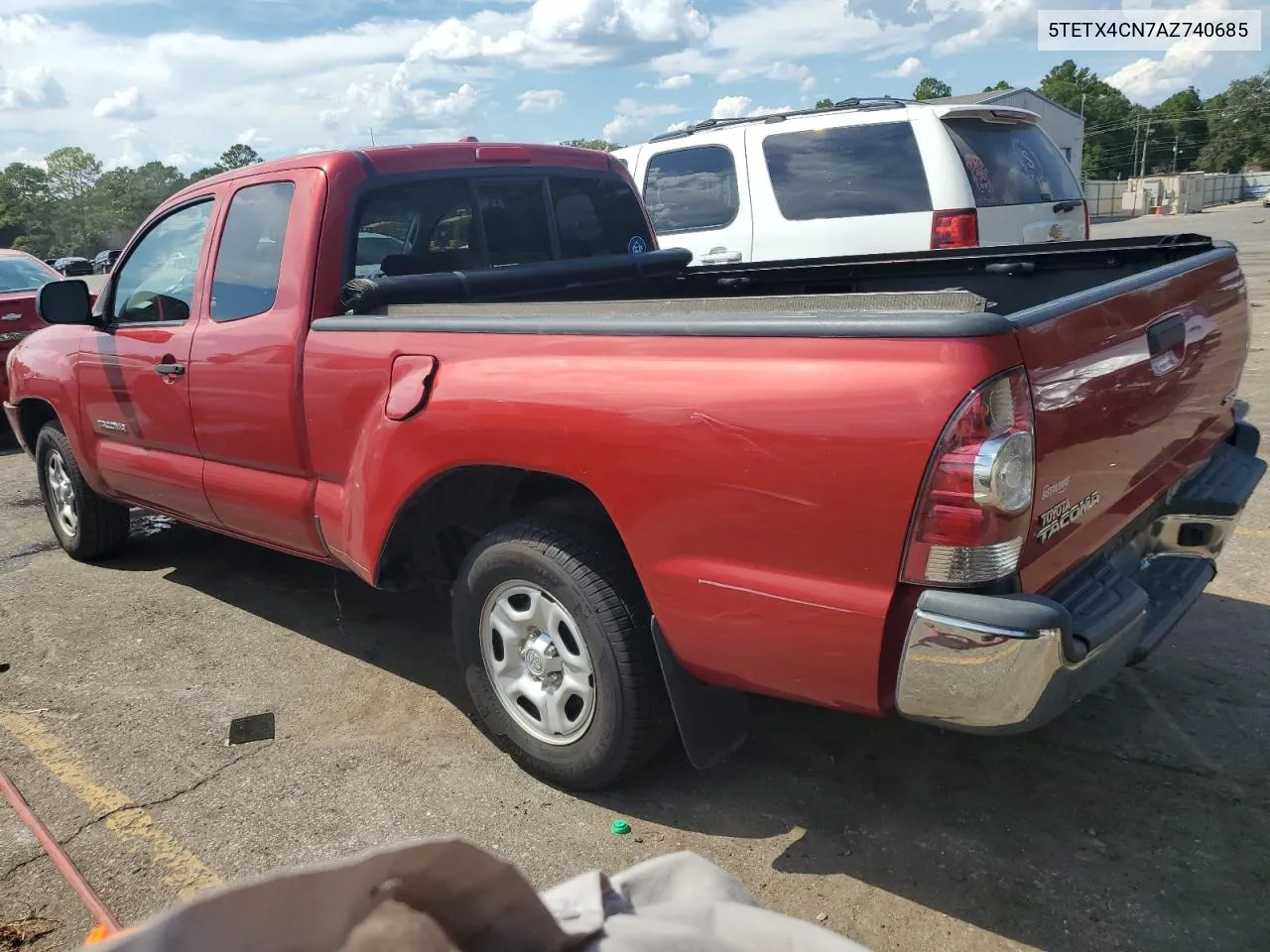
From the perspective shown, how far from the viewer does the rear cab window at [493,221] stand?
3.85 meters

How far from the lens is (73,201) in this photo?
153ft

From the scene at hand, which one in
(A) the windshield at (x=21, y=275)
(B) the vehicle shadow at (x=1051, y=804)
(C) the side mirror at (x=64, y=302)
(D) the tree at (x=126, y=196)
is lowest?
(B) the vehicle shadow at (x=1051, y=804)

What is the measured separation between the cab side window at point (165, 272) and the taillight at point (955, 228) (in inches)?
170

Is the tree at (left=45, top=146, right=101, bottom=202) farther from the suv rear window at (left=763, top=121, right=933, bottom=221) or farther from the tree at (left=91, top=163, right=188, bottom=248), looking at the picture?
the suv rear window at (left=763, top=121, right=933, bottom=221)

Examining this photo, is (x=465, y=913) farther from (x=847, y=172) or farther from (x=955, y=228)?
→ (x=847, y=172)

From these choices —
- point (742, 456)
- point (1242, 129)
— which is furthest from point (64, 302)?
point (1242, 129)

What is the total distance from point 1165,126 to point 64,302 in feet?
371

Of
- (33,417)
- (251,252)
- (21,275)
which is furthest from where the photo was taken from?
(21,275)

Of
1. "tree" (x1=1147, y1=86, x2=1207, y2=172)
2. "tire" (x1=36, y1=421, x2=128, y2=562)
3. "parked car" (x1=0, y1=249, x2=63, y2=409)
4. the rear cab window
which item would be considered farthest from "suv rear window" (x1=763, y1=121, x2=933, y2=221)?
"tree" (x1=1147, y1=86, x2=1207, y2=172)

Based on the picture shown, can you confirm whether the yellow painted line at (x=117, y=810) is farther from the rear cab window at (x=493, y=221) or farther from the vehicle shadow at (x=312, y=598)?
the rear cab window at (x=493, y=221)

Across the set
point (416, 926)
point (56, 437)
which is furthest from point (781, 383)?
point (56, 437)

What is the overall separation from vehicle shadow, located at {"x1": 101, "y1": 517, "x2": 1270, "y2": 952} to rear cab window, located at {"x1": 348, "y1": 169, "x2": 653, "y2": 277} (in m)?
1.66

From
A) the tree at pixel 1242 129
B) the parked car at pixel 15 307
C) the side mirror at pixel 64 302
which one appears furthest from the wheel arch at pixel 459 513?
the tree at pixel 1242 129

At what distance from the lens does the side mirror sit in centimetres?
464
